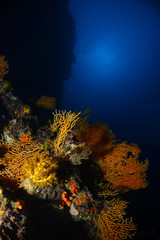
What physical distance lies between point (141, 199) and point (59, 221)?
13.5 m

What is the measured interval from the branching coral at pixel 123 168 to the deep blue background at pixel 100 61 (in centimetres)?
158

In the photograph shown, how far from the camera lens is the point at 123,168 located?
219 inches

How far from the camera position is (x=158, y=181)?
1920 cm

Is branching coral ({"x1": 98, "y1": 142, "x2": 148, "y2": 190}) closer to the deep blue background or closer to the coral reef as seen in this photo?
the coral reef

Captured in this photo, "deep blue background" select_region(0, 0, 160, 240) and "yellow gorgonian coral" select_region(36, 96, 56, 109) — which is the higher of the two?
"deep blue background" select_region(0, 0, 160, 240)

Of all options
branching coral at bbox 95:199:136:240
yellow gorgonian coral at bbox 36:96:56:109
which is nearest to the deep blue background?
branching coral at bbox 95:199:136:240

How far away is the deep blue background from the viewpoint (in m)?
14.1

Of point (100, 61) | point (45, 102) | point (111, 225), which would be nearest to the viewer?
point (111, 225)

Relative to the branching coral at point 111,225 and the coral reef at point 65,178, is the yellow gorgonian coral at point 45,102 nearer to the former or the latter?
the coral reef at point 65,178

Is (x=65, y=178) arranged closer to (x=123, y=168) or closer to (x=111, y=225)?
(x=111, y=225)

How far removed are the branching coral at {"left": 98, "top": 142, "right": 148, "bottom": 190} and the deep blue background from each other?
158 cm

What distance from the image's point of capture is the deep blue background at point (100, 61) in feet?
46.1

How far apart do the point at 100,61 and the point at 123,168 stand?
132669 millimetres

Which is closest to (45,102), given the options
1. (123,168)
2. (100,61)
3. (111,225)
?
(123,168)
